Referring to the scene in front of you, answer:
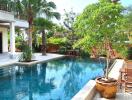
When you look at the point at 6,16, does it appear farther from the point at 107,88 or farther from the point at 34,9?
the point at 107,88

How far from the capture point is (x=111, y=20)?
8.45 meters

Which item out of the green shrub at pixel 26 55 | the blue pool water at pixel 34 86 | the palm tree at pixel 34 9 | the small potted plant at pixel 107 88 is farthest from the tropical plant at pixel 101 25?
the palm tree at pixel 34 9

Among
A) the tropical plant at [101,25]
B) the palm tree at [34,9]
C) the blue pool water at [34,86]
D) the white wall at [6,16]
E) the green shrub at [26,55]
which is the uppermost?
the palm tree at [34,9]

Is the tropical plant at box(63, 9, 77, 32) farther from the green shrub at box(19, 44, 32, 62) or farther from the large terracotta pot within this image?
the large terracotta pot

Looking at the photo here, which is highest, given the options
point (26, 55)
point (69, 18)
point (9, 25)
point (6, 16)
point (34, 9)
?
point (69, 18)

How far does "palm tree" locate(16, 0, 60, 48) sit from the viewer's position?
2233cm

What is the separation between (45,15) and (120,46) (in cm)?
1613

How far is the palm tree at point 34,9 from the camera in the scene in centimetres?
2233

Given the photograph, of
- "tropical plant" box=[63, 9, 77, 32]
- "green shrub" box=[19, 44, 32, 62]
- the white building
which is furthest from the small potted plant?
"tropical plant" box=[63, 9, 77, 32]

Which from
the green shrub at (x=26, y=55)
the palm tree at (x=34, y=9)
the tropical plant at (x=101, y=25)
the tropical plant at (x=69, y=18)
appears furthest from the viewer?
the tropical plant at (x=69, y=18)

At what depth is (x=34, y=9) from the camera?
75.5 feet

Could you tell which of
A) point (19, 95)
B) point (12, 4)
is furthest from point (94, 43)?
point (12, 4)

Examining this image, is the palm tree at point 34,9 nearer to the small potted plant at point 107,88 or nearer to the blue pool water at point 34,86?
the blue pool water at point 34,86

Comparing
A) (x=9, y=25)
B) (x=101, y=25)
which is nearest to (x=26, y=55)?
(x=9, y=25)
